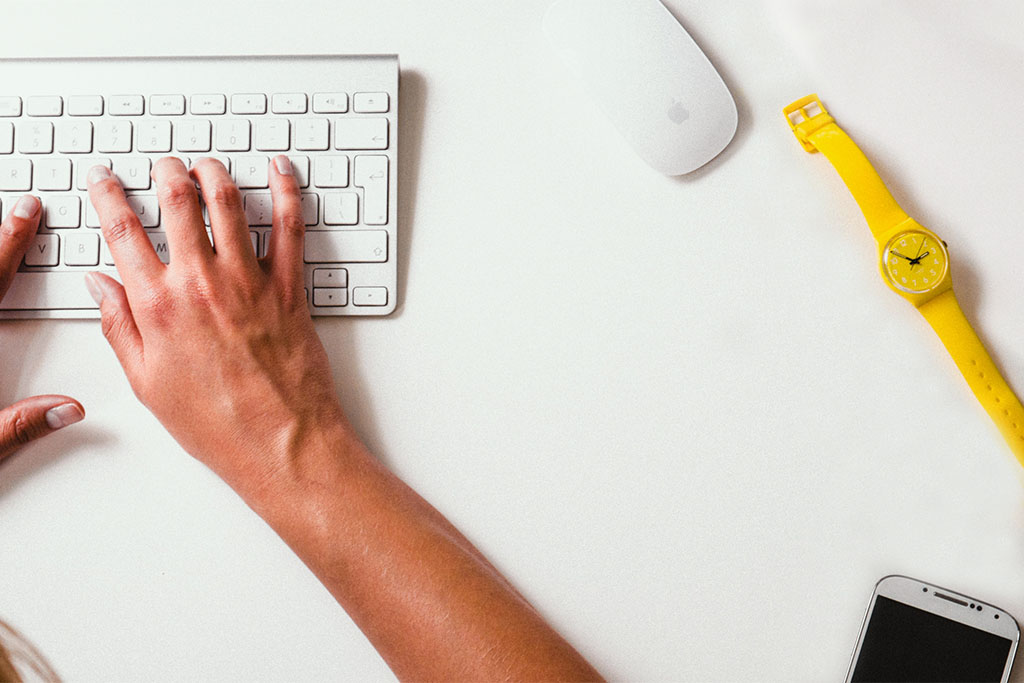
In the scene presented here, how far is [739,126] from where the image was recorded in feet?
2.12

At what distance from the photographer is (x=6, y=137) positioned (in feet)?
2.01

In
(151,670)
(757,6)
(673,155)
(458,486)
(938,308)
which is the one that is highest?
(757,6)

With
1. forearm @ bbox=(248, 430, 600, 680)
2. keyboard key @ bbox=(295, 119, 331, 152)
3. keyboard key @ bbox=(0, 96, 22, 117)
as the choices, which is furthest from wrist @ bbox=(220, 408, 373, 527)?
keyboard key @ bbox=(0, 96, 22, 117)

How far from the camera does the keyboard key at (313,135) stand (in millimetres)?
617

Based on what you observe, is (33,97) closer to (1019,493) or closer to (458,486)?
(458,486)

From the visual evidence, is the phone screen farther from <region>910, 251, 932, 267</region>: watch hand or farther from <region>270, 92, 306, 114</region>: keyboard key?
<region>270, 92, 306, 114</region>: keyboard key

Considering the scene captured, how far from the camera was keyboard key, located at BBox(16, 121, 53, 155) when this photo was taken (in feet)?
2.01

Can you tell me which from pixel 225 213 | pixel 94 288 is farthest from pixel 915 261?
pixel 94 288

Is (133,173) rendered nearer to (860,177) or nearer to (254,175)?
(254,175)

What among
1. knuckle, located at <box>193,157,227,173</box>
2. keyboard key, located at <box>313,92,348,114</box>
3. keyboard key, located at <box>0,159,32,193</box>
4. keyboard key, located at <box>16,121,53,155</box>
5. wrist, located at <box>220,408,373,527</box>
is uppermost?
keyboard key, located at <box>313,92,348,114</box>

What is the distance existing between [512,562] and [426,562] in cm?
8

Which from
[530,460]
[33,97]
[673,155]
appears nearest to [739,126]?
[673,155]

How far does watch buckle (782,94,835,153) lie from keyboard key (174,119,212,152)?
464 millimetres

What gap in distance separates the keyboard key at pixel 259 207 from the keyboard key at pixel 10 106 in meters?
0.19
